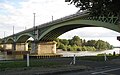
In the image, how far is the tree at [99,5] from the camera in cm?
1023

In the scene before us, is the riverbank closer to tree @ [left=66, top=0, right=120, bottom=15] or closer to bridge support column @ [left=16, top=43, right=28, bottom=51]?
tree @ [left=66, top=0, right=120, bottom=15]

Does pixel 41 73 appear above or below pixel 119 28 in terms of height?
below

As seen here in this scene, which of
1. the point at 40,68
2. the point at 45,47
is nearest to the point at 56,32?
the point at 45,47

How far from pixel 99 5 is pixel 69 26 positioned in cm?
6335

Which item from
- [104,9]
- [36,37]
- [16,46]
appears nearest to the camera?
[104,9]

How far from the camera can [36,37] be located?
3617 inches

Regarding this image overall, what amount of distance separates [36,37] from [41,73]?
79.1 m

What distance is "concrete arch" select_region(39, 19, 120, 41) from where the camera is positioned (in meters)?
53.8

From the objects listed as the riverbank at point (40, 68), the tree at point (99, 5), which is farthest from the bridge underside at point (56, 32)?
the tree at point (99, 5)

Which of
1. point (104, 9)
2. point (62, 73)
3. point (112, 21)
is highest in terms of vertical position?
point (112, 21)

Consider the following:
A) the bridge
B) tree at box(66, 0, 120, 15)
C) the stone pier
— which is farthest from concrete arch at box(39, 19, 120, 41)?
tree at box(66, 0, 120, 15)

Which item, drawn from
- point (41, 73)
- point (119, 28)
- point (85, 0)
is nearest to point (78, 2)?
point (85, 0)

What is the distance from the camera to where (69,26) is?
7388 centimetres

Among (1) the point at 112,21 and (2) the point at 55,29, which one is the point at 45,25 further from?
(1) the point at 112,21
